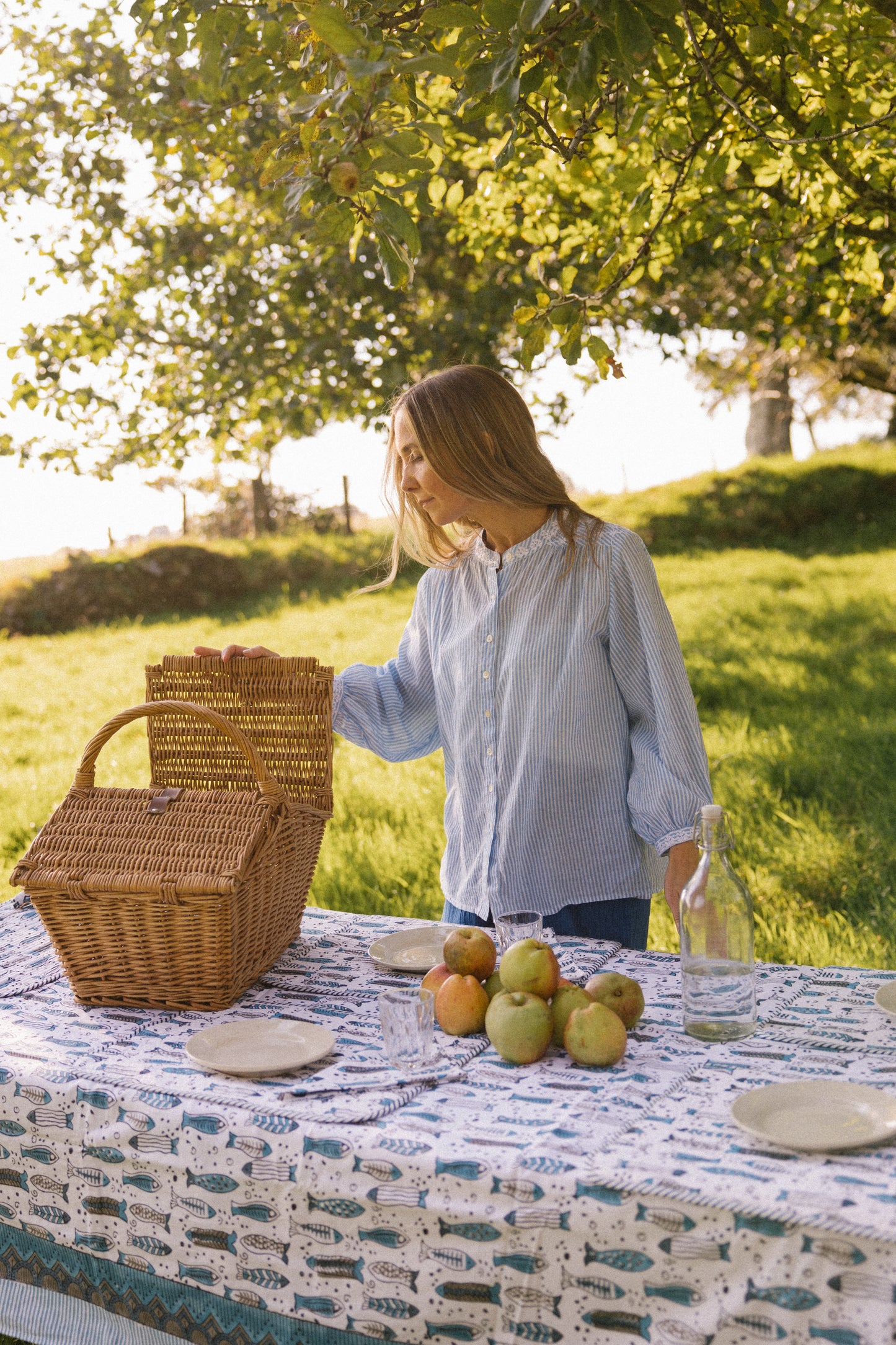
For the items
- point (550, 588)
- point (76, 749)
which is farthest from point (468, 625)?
point (76, 749)

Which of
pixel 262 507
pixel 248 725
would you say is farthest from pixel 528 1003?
pixel 262 507

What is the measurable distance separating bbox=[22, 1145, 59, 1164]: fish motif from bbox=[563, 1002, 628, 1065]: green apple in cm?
73

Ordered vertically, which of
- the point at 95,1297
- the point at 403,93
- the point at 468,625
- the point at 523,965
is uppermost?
the point at 403,93

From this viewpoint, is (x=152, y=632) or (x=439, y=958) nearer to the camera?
(x=439, y=958)

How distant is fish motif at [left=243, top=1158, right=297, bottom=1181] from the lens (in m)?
1.40

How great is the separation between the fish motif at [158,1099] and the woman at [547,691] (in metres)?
0.85

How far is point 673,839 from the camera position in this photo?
2037mm

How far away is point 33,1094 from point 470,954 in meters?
0.65

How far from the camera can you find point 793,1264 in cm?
114

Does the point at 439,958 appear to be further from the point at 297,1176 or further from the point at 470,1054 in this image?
the point at 297,1176

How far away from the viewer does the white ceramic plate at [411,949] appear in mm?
2027

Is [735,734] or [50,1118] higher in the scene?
[50,1118]

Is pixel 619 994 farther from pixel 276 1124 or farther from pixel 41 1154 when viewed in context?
pixel 41 1154

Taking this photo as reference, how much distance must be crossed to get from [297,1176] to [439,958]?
2.26 feet
